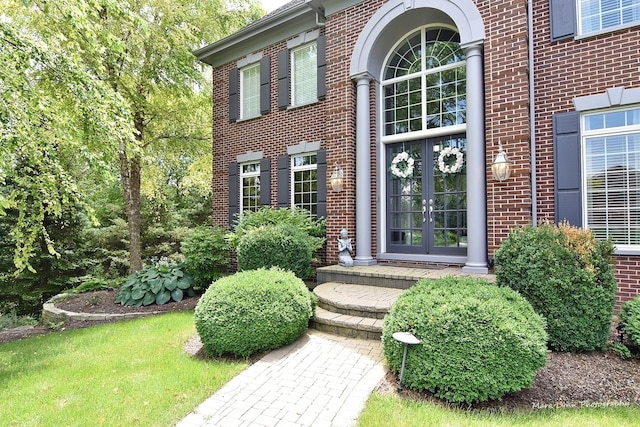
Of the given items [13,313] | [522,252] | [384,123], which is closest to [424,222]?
[384,123]

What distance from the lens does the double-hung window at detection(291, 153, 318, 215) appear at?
8.59m

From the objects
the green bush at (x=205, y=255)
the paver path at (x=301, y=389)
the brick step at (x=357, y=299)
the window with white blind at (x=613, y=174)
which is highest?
the window with white blind at (x=613, y=174)

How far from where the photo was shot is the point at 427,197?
22.8ft

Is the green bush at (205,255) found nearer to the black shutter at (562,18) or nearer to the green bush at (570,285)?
the green bush at (570,285)

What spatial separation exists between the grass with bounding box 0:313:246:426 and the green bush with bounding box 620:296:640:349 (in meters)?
4.12

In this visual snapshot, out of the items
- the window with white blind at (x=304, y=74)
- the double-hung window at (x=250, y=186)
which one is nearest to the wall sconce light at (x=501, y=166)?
the window with white blind at (x=304, y=74)

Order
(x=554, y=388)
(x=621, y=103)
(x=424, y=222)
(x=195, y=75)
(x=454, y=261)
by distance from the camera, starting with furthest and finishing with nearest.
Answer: (x=195, y=75), (x=424, y=222), (x=454, y=261), (x=621, y=103), (x=554, y=388)

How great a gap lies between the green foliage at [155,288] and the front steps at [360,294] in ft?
11.5

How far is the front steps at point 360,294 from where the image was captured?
4682 mm

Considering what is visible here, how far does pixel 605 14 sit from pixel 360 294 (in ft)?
18.1

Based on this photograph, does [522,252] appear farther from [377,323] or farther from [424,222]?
[424,222]

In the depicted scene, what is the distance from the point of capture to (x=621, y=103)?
511 cm

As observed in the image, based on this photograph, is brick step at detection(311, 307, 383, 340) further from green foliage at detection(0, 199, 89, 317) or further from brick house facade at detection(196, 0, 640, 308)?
green foliage at detection(0, 199, 89, 317)

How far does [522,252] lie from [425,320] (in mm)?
1691
